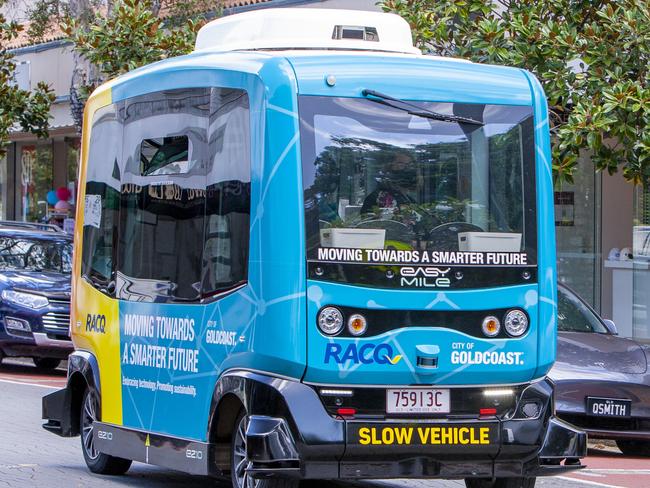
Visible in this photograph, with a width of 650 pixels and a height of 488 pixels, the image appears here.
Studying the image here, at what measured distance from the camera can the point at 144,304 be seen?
9812 mm

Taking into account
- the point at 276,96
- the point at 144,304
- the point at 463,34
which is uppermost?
the point at 463,34

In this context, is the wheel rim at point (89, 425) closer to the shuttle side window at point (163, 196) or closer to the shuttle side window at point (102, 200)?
the shuttle side window at point (102, 200)

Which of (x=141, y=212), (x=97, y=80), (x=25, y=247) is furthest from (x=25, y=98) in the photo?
(x=141, y=212)

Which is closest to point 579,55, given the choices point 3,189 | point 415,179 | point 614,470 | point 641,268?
point 614,470

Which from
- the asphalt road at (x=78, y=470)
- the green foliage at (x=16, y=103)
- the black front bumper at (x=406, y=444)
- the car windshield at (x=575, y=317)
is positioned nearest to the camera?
the black front bumper at (x=406, y=444)

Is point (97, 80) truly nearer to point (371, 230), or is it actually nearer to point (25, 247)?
point (25, 247)

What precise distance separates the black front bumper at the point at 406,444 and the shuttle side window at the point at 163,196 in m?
1.39

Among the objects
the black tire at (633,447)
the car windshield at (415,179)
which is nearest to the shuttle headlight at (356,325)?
the car windshield at (415,179)

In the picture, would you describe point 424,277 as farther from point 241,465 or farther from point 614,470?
point 614,470

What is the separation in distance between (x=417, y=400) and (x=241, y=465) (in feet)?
3.77

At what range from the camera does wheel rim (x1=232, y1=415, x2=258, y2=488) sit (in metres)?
8.50

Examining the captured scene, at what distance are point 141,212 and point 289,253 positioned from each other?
2.15 m

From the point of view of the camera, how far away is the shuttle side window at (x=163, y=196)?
9234 mm

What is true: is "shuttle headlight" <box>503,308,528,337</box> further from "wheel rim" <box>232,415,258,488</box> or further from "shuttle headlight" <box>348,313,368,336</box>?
"wheel rim" <box>232,415,258,488</box>
